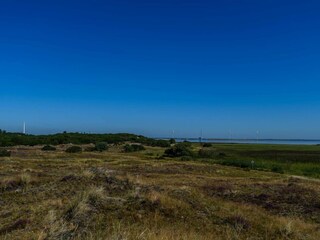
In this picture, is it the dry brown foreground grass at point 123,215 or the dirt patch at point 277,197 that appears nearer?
the dry brown foreground grass at point 123,215

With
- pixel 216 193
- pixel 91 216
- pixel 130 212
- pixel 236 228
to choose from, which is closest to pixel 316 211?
pixel 216 193

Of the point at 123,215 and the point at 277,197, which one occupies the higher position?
the point at 123,215

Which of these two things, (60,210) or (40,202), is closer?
(60,210)

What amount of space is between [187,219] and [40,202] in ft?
17.8

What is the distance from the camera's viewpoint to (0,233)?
406 inches

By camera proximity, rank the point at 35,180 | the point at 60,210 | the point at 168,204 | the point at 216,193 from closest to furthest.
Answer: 1. the point at 60,210
2. the point at 168,204
3. the point at 35,180
4. the point at 216,193

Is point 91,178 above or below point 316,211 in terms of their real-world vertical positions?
above

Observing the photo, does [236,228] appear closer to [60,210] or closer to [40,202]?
[60,210]

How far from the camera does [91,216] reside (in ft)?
38.1

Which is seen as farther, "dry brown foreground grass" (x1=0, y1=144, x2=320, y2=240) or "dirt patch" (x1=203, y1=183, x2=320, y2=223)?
"dirt patch" (x1=203, y1=183, x2=320, y2=223)

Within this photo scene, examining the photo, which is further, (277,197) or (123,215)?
(277,197)

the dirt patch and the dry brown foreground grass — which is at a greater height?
the dry brown foreground grass

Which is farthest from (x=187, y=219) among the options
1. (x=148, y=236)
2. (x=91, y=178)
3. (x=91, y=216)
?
(x=91, y=178)

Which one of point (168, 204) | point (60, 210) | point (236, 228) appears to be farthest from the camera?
point (168, 204)
